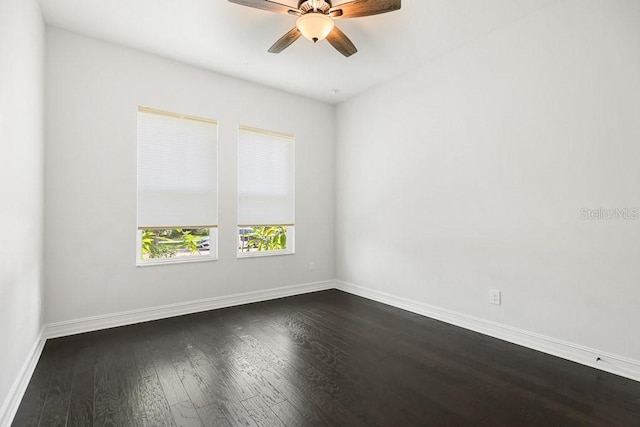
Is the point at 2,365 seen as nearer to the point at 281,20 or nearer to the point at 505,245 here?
the point at 281,20

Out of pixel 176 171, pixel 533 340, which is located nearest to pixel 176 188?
pixel 176 171

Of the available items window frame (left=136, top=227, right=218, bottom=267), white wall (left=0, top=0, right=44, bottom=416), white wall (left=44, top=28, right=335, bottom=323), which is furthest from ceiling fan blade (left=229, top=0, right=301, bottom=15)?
window frame (left=136, top=227, right=218, bottom=267)

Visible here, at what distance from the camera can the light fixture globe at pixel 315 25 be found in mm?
2402

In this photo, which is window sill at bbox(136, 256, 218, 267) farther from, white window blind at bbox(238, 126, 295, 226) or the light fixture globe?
the light fixture globe

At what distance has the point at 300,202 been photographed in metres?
4.58

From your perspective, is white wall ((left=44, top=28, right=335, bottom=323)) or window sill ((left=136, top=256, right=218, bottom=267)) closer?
white wall ((left=44, top=28, right=335, bottom=323))

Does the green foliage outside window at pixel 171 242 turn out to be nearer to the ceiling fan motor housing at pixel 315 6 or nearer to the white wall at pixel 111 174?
the white wall at pixel 111 174

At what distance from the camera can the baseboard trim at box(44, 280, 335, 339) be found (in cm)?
296

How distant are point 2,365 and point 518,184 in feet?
12.3

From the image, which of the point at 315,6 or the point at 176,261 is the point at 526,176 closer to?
the point at 315,6

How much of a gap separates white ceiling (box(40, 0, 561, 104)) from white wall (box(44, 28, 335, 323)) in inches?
9.1

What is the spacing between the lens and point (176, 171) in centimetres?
357

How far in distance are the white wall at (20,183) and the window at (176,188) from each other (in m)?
0.86

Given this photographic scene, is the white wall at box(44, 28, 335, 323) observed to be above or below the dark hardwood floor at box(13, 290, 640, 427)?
above
